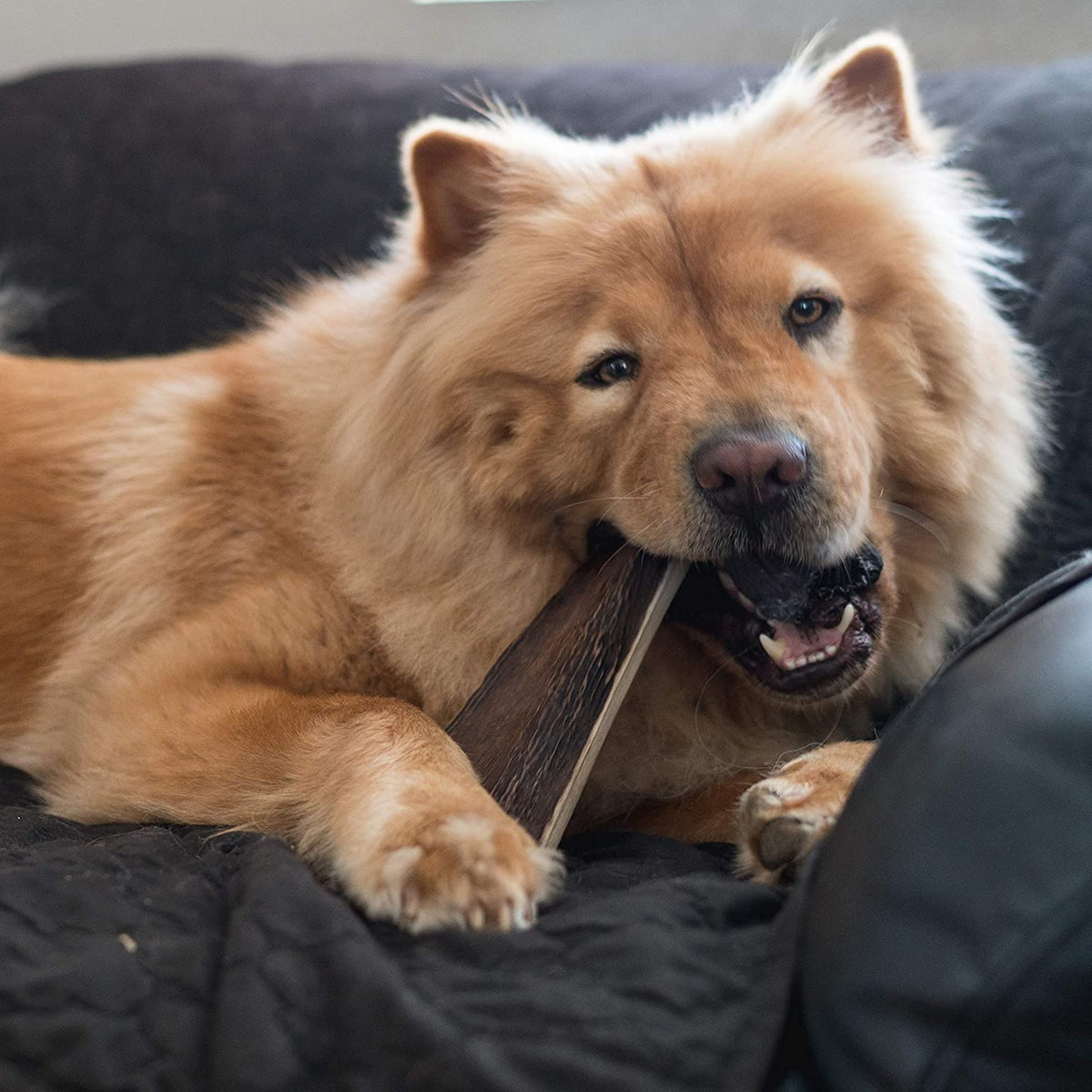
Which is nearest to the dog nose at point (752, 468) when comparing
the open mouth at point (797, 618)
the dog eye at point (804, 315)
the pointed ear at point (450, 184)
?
the open mouth at point (797, 618)

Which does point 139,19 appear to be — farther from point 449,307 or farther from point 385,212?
point 449,307

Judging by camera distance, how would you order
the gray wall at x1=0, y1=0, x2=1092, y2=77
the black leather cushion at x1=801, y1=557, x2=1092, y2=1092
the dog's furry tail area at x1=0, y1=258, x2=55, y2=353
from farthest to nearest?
the gray wall at x1=0, y1=0, x2=1092, y2=77
the dog's furry tail area at x1=0, y1=258, x2=55, y2=353
the black leather cushion at x1=801, y1=557, x2=1092, y2=1092

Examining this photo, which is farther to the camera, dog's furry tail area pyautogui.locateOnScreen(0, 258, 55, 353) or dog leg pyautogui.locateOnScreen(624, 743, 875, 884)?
dog's furry tail area pyautogui.locateOnScreen(0, 258, 55, 353)

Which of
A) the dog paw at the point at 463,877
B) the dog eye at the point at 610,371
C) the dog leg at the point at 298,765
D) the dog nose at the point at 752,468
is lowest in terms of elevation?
the dog leg at the point at 298,765

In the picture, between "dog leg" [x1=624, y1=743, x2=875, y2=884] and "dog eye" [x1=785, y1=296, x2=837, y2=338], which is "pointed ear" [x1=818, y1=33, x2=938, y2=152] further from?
"dog leg" [x1=624, y1=743, x2=875, y2=884]

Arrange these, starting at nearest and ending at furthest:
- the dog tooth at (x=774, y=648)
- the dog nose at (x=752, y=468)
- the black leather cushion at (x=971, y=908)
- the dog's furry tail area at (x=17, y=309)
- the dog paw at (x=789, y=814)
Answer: the black leather cushion at (x=971, y=908) → the dog paw at (x=789, y=814) → the dog nose at (x=752, y=468) → the dog tooth at (x=774, y=648) → the dog's furry tail area at (x=17, y=309)

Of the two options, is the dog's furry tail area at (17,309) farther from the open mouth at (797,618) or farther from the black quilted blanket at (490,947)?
the open mouth at (797,618)

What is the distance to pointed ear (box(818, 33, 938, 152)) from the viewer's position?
1.74 m

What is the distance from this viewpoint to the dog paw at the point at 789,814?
1239 mm

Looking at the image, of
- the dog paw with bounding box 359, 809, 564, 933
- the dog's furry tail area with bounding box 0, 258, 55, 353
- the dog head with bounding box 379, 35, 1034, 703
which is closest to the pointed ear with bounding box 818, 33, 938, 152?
the dog head with bounding box 379, 35, 1034, 703

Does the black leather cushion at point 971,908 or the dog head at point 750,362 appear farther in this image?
the dog head at point 750,362

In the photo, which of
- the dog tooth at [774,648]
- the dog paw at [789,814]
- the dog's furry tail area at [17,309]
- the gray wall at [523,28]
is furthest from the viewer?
the gray wall at [523,28]

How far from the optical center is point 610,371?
1.56 metres

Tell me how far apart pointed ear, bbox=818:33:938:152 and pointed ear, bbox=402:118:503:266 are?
1.72 ft
